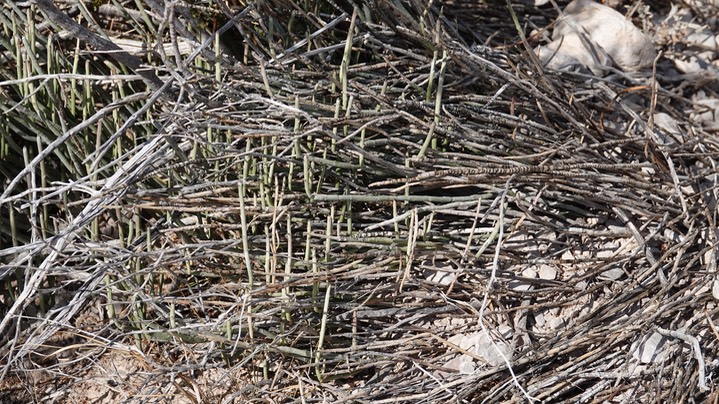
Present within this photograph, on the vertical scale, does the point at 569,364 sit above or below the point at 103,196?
below

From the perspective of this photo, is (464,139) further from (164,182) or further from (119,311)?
(119,311)

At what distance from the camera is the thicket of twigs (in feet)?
5.28

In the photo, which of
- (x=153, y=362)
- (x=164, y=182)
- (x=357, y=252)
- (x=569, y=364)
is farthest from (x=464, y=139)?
(x=153, y=362)

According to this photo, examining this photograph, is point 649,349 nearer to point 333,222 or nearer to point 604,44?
point 333,222

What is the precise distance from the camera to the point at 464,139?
176 cm

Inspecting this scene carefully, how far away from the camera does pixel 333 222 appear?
1.71m

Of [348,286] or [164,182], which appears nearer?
[348,286]

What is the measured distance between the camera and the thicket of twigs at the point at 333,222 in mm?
1610

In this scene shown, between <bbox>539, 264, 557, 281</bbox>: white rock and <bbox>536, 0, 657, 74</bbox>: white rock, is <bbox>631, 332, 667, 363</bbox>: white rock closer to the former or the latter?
<bbox>539, 264, 557, 281</bbox>: white rock

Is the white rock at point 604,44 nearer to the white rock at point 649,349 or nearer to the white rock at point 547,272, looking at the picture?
the white rock at point 547,272

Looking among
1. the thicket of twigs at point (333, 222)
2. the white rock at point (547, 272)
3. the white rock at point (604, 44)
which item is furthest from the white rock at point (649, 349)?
the white rock at point (604, 44)

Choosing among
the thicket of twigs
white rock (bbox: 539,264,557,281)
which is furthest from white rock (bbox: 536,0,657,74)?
white rock (bbox: 539,264,557,281)

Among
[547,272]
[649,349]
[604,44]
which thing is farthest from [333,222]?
[604,44]

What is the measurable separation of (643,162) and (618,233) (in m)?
0.22
